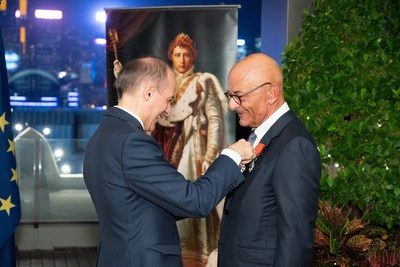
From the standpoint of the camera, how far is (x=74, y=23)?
8.79 m

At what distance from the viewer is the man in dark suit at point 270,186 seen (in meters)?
2.46

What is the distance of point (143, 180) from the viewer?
2.33 meters

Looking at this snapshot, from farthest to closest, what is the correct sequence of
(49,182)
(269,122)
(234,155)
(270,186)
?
(49,182)
(269,122)
(270,186)
(234,155)

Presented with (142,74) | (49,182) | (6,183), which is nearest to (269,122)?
(142,74)

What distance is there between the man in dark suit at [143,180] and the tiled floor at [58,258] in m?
5.08

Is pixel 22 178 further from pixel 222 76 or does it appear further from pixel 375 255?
pixel 375 255

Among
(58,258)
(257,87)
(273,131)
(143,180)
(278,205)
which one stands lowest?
(58,258)

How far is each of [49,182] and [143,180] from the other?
6.40 m

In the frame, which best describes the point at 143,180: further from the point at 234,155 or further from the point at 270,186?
the point at 270,186

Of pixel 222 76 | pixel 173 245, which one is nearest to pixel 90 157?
pixel 173 245

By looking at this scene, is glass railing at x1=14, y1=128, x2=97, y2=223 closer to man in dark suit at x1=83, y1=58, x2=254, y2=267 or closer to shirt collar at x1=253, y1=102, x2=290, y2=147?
shirt collar at x1=253, y1=102, x2=290, y2=147

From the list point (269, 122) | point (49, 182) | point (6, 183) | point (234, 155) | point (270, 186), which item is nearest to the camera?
point (234, 155)

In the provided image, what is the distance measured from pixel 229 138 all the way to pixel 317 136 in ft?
5.66

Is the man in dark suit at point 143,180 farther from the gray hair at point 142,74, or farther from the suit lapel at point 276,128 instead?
the suit lapel at point 276,128
